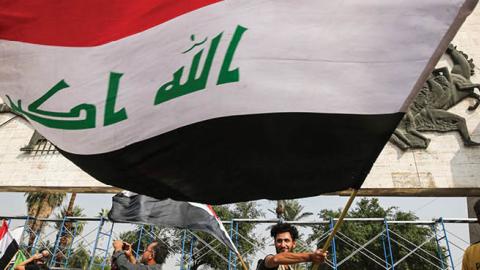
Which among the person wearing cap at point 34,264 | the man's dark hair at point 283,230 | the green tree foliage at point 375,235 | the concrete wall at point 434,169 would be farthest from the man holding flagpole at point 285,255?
the green tree foliage at point 375,235

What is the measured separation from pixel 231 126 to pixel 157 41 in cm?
62

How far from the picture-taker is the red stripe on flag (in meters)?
2.00

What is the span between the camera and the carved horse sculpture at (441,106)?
6.71 m

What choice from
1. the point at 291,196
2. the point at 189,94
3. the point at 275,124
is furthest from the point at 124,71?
the point at 291,196

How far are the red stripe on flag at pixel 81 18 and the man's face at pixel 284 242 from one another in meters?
1.45

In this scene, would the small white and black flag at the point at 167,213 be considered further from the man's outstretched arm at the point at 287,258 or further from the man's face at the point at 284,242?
the man's outstretched arm at the point at 287,258

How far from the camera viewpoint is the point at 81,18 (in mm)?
2191

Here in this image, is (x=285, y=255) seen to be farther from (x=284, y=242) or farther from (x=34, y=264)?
(x=34, y=264)

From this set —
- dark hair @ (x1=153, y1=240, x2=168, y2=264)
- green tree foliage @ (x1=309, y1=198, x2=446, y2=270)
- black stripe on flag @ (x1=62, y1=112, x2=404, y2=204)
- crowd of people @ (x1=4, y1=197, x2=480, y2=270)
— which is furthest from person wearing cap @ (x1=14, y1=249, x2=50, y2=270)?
green tree foliage @ (x1=309, y1=198, x2=446, y2=270)

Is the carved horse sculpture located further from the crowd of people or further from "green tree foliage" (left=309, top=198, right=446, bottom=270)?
"green tree foliage" (left=309, top=198, right=446, bottom=270)

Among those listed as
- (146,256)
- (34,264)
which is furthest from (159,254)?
(34,264)

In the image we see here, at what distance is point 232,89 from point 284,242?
1.18 meters

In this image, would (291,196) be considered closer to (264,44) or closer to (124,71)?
(264,44)

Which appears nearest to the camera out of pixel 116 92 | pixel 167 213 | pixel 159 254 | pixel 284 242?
pixel 116 92
